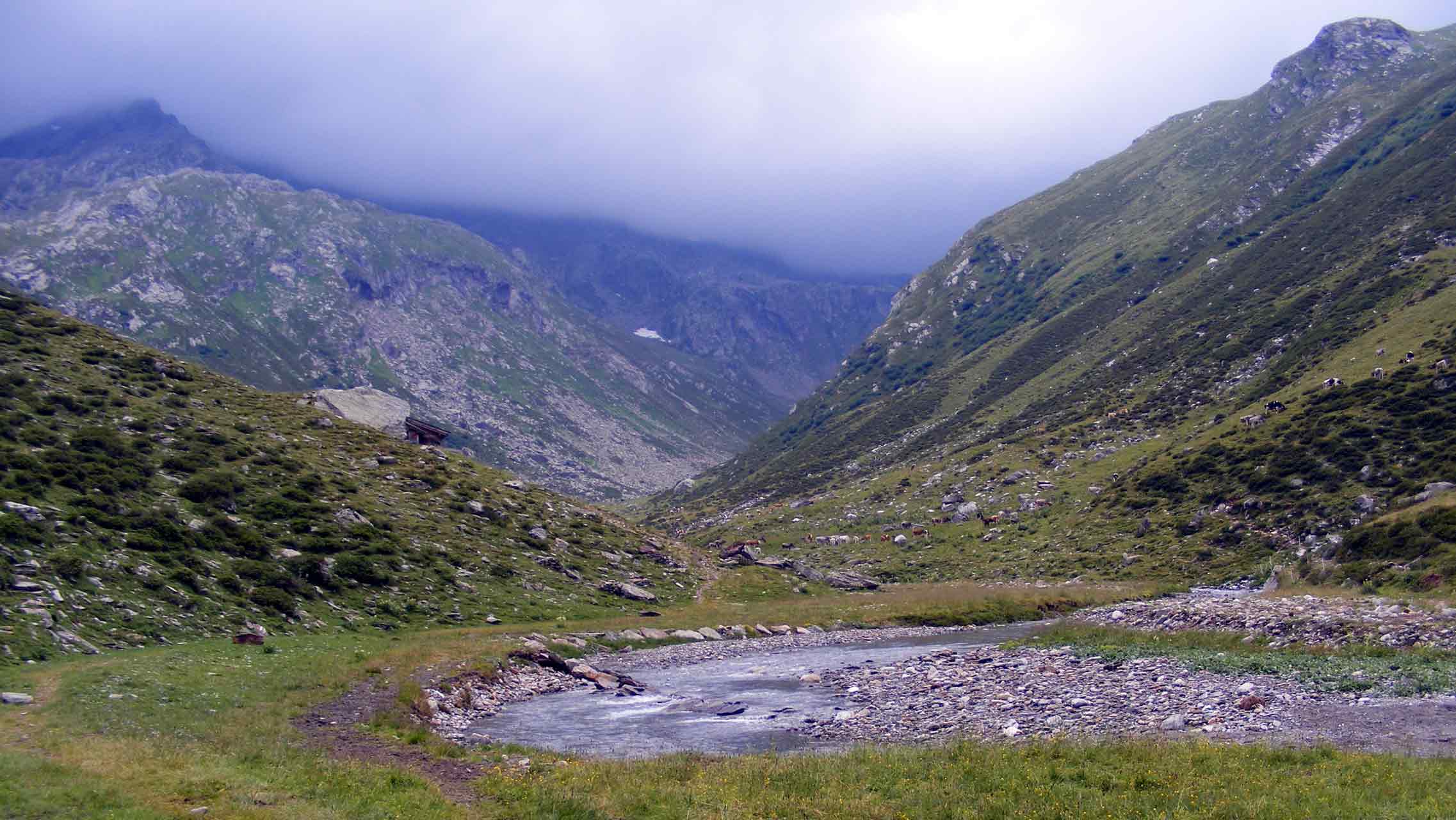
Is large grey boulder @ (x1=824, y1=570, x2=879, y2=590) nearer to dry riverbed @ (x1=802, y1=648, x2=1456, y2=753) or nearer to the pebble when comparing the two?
the pebble

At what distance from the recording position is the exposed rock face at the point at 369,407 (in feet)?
310

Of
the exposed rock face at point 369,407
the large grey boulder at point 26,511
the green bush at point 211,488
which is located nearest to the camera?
the large grey boulder at point 26,511

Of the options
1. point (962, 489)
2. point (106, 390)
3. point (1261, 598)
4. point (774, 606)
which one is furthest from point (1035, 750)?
point (962, 489)

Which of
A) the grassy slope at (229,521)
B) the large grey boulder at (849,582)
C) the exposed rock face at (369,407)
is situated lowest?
the large grey boulder at (849,582)

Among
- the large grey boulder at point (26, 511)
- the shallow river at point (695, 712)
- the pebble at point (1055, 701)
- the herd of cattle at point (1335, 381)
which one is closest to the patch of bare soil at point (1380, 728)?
the pebble at point (1055, 701)

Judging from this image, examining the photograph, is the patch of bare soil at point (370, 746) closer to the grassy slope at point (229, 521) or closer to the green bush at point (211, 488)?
the grassy slope at point (229, 521)

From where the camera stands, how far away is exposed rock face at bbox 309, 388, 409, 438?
94562 mm

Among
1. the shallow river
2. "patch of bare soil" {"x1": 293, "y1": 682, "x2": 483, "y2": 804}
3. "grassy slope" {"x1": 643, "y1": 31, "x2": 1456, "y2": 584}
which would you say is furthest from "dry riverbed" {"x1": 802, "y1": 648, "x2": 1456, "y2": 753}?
"grassy slope" {"x1": 643, "y1": 31, "x2": 1456, "y2": 584}

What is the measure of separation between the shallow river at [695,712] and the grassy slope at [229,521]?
48.5 ft

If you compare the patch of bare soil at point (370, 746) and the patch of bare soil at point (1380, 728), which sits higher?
the patch of bare soil at point (370, 746)

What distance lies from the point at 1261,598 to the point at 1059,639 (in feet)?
50.6

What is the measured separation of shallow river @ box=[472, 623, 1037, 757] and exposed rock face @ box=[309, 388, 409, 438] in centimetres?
6248

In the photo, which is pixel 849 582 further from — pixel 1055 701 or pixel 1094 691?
pixel 1055 701

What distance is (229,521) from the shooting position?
152 ft
